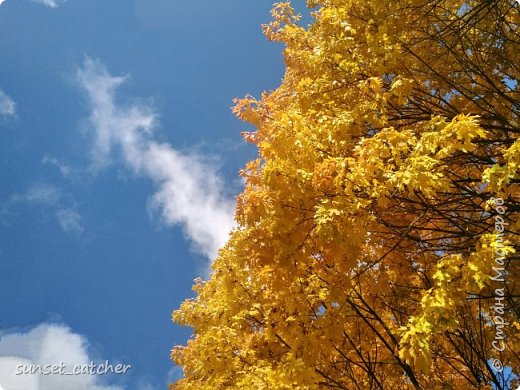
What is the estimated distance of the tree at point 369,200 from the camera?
10.3 feet

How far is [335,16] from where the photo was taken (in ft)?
14.6

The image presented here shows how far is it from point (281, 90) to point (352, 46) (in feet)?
7.09

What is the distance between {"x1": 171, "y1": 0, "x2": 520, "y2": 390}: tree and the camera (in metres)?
3.14

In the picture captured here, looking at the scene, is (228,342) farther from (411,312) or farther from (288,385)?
(411,312)

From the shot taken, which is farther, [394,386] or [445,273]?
[394,386]

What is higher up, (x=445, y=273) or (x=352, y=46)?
(x=352, y=46)

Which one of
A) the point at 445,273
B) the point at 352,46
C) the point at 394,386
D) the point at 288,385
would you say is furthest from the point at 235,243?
the point at 394,386

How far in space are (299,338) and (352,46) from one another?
3541 mm

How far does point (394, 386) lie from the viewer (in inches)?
244

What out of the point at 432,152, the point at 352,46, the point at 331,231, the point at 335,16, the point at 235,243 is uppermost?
the point at 335,16

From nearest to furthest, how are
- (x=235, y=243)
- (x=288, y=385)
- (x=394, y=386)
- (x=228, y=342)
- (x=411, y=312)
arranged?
(x=288, y=385)
(x=235, y=243)
(x=228, y=342)
(x=411, y=312)
(x=394, y=386)

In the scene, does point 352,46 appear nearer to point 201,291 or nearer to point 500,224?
point 500,224

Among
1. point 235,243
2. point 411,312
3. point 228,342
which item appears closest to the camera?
point 235,243

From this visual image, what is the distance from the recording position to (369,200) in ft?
11.1
